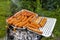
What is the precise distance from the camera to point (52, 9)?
687cm

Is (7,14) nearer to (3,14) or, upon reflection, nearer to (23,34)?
(3,14)

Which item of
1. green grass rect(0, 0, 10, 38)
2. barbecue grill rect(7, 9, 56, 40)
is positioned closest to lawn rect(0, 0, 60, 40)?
green grass rect(0, 0, 10, 38)

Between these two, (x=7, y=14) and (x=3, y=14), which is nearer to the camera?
(x=7, y=14)

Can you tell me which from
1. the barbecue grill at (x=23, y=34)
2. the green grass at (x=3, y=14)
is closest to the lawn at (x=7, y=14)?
the green grass at (x=3, y=14)

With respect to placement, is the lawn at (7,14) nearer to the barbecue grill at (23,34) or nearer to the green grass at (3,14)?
the green grass at (3,14)

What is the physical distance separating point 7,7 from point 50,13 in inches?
55.2

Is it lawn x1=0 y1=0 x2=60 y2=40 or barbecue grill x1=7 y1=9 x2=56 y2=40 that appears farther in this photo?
lawn x1=0 y1=0 x2=60 y2=40

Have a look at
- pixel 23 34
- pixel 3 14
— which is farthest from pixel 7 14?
pixel 23 34

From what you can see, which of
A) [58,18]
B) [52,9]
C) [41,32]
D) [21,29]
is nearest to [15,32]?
[21,29]

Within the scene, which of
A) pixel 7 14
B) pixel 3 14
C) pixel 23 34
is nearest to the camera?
pixel 23 34

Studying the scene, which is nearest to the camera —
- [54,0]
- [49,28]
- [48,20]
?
[49,28]

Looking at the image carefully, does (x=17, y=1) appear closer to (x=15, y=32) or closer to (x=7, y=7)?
(x=7, y=7)

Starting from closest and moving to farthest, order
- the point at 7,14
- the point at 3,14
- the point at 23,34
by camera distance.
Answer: the point at 23,34
the point at 7,14
the point at 3,14

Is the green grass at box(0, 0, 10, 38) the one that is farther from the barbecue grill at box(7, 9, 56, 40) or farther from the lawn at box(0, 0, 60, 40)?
the barbecue grill at box(7, 9, 56, 40)
